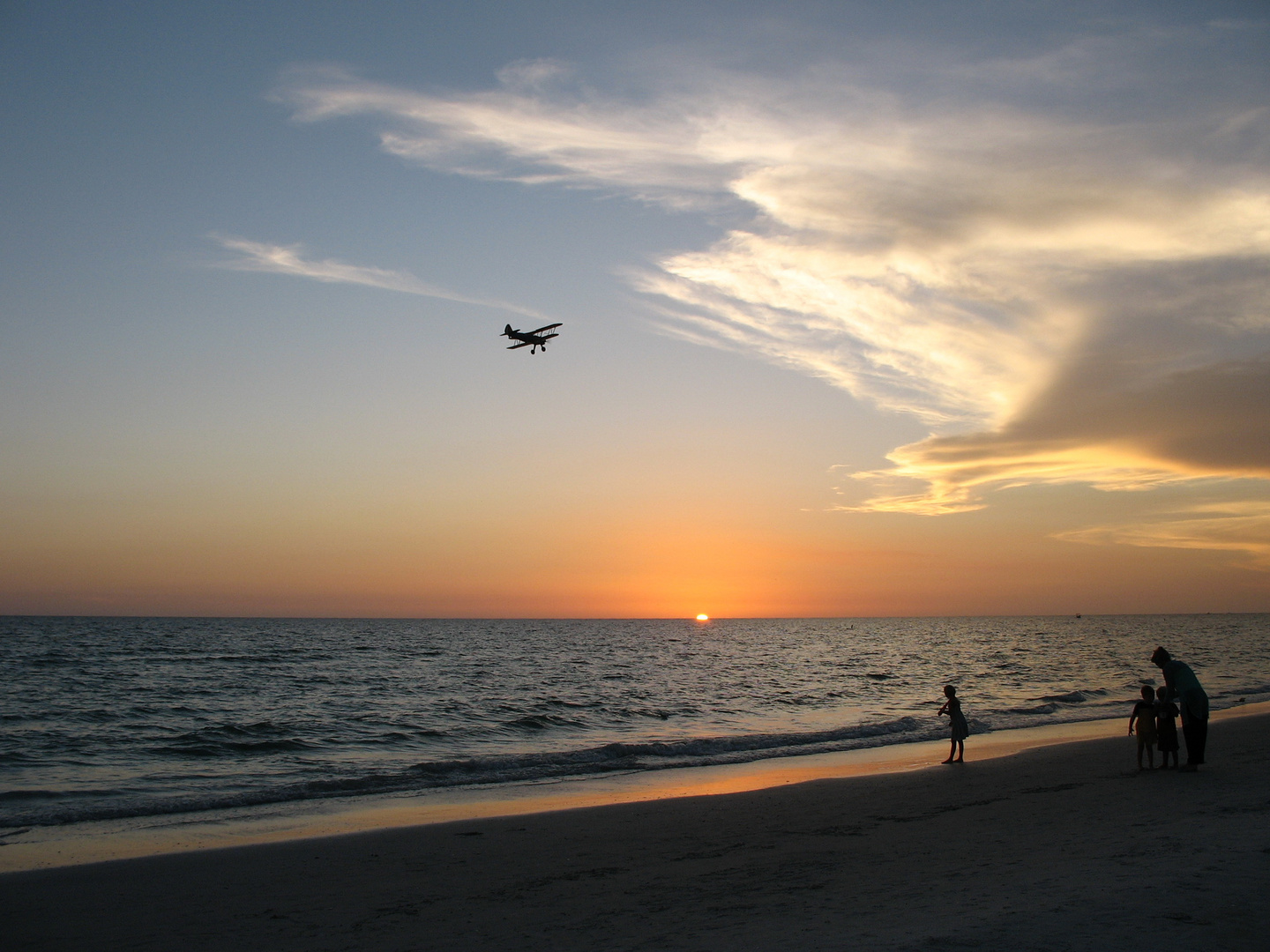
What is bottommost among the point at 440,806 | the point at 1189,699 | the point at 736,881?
the point at 440,806

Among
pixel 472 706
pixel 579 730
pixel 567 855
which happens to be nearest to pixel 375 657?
pixel 472 706

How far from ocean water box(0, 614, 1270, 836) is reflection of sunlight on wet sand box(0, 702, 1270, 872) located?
119 centimetres

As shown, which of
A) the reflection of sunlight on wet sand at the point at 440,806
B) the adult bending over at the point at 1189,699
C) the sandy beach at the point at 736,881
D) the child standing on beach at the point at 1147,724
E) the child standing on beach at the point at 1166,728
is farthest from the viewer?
the child standing on beach at the point at 1147,724

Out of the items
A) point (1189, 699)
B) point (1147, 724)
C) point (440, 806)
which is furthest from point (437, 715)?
point (1189, 699)

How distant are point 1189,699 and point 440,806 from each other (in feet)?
45.4

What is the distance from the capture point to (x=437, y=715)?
31484 mm

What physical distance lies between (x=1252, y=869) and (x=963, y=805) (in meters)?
5.80

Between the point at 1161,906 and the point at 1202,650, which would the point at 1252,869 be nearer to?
the point at 1161,906

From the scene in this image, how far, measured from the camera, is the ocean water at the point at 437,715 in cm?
1883

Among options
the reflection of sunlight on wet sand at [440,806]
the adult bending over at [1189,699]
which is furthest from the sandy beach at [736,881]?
the reflection of sunlight on wet sand at [440,806]

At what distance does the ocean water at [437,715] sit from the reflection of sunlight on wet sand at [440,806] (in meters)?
1.19

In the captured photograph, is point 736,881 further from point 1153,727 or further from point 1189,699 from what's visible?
point 1153,727

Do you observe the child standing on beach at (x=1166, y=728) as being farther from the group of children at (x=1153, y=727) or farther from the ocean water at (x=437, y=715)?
the ocean water at (x=437, y=715)

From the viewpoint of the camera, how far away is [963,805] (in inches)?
529
